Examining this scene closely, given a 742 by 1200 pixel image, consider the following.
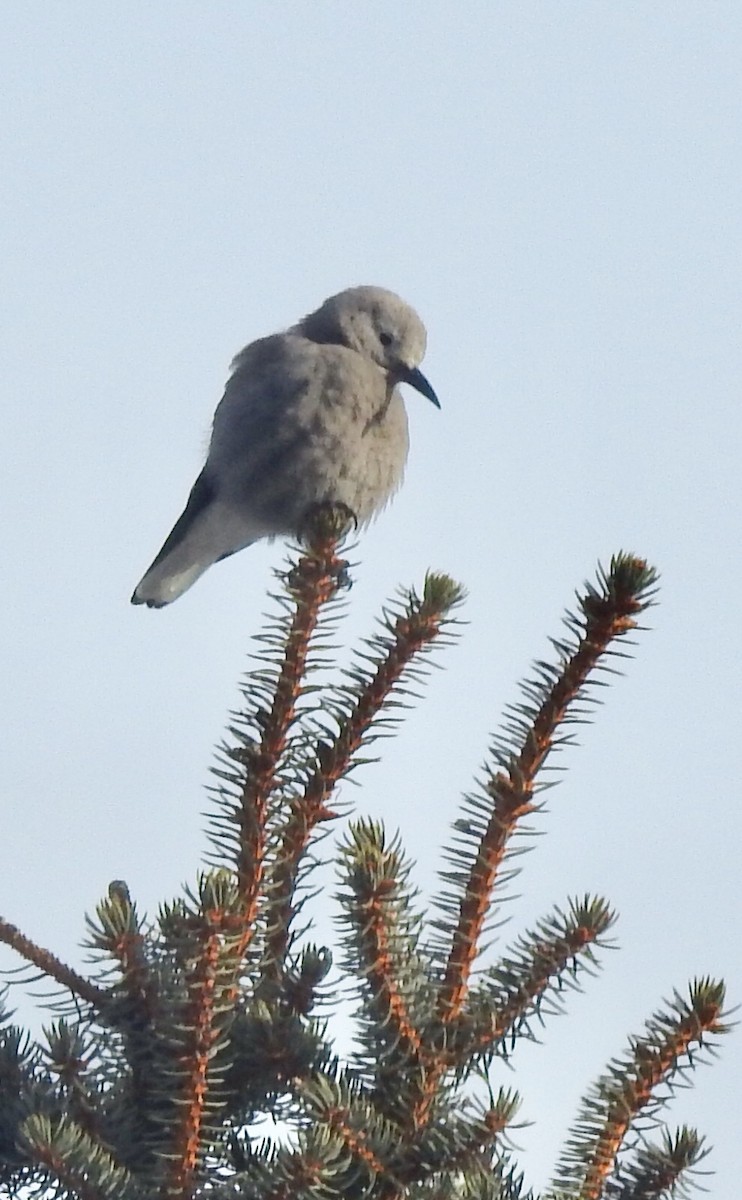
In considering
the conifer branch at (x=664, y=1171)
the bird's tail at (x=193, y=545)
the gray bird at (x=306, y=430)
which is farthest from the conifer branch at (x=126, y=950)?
the bird's tail at (x=193, y=545)

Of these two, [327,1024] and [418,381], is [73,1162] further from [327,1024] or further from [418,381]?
[418,381]

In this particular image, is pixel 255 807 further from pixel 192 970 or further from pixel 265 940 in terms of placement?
pixel 192 970

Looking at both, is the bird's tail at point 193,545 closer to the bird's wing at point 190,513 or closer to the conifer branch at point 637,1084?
the bird's wing at point 190,513

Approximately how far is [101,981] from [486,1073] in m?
0.44

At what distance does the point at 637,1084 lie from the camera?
1.53 metres

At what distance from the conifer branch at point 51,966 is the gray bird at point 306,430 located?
223 centimetres

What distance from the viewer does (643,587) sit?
1491mm

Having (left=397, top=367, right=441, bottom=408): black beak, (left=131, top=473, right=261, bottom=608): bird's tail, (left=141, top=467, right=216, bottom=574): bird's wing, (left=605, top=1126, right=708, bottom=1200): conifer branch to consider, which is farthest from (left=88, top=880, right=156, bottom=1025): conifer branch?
(left=397, top=367, right=441, bottom=408): black beak

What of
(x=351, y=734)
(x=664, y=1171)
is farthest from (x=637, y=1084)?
(x=351, y=734)

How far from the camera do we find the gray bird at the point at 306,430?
404 cm

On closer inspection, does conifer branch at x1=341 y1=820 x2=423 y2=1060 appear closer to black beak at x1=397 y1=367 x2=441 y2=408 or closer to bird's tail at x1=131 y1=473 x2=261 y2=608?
bird's tail at x1=131 y1=473 x2=261 y2=608

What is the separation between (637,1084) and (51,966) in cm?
A: 68

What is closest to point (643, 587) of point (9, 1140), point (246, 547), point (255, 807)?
point (255, 807)

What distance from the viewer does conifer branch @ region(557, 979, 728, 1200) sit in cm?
150
